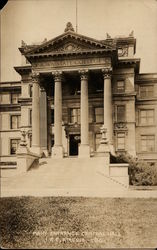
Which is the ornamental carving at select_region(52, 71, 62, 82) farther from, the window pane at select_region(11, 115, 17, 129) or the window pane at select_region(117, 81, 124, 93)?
the window pane at select_region(117, 81, 124, 93)

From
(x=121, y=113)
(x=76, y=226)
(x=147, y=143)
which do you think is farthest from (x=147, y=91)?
(x=76, y=226)

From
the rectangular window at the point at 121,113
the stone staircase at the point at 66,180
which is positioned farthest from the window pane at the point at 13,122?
the rectangular window at the point at 121,113

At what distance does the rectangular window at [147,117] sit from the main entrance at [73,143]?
6.79 m

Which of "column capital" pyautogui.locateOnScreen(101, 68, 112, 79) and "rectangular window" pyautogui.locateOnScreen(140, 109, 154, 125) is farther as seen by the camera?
"rectangular window" pyautogui.locateOnScreen(140, 109, 154, 125)

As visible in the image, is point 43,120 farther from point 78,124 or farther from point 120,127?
point 120,127

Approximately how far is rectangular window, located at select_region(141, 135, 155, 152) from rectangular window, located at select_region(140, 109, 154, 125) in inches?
56.6

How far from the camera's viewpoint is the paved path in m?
20.8

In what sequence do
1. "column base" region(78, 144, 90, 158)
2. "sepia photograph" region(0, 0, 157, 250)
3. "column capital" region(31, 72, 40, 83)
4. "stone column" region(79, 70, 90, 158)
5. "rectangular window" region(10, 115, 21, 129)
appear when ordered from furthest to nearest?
"rectangular window" region(10, 115, 21, 129), "column capital" region(31, 72, 40, 83), "stone column" region(79, 70, 90, 158), "column base" region(78, 144, 90, 158), "sepia photograph" region(0, 0, 157, 250)

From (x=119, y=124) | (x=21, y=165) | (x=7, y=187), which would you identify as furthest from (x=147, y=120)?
(x=7, y=187)

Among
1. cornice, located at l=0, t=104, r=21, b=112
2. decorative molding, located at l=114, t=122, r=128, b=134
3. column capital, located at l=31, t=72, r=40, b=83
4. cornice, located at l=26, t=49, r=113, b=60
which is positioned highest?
cornice, located at l=26, t=49, r=113, b=60

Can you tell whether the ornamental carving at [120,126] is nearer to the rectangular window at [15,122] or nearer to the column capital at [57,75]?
the column capital at [57,75]

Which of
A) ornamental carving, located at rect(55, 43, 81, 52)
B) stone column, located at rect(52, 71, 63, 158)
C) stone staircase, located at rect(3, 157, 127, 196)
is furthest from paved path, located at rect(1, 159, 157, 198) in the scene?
ornamental carving, located at rect(55, 43, 81, 52)

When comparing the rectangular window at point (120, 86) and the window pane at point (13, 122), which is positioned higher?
the rectangular window at point (120, 86)

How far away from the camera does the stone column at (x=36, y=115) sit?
34200 mm
